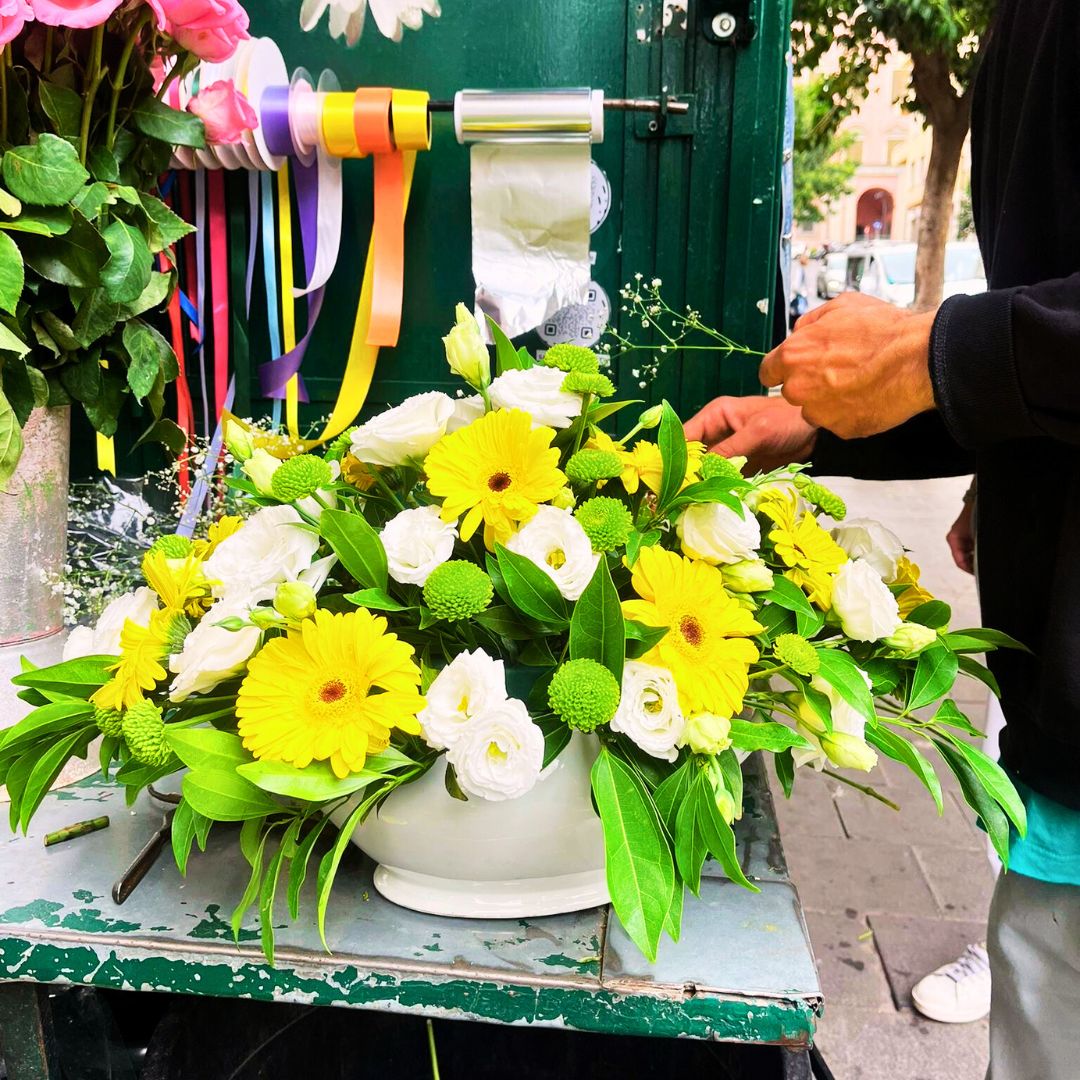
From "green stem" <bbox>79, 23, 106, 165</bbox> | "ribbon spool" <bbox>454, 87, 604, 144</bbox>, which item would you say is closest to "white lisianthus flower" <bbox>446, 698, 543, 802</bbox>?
"green stem" <bbox>79, 23, 106, 165</bbox>

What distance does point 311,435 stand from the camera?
1521mm

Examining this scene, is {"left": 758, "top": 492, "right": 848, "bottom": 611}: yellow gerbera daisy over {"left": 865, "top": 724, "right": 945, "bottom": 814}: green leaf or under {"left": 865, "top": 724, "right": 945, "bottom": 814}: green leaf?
over

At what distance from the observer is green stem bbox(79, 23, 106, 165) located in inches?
36.9

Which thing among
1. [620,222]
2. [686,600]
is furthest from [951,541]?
[686,600]

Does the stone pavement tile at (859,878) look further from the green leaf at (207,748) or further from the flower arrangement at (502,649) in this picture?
the green leaf at (207,748)

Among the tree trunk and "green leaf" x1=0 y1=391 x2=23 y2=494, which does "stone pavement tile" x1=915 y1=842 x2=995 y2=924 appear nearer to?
the tree trunk

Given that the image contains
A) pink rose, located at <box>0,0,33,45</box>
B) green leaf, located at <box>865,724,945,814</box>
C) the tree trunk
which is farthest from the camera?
the tree trunk

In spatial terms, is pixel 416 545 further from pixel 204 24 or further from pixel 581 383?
pixel 204 24

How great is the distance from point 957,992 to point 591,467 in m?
1.82

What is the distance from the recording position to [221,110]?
1117mm

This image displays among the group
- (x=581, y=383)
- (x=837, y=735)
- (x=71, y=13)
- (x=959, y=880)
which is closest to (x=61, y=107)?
(x=71, y=13)

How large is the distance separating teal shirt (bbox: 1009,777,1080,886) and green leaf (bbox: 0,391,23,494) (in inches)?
43.5

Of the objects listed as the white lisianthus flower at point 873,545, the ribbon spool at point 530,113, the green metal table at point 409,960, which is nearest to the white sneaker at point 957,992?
the green metal table at point 409,960

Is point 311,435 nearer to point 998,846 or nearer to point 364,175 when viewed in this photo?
point 364,175
